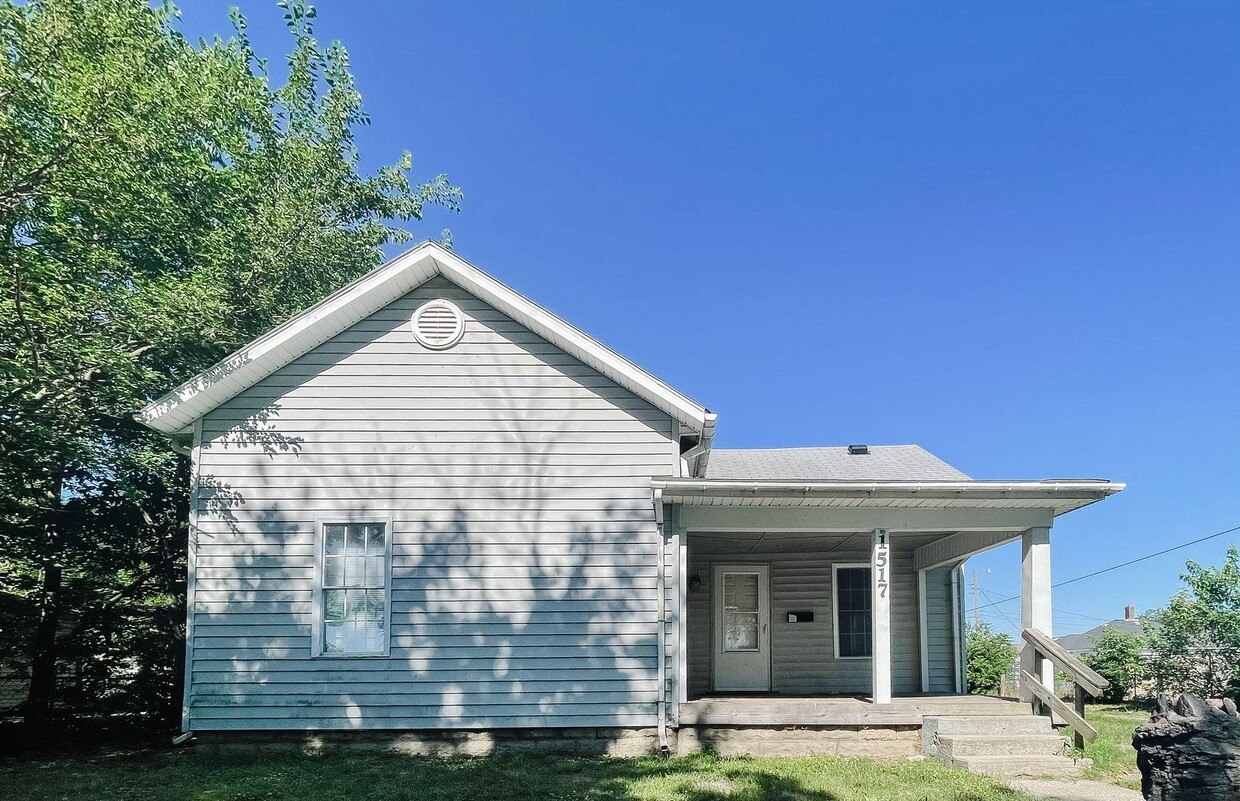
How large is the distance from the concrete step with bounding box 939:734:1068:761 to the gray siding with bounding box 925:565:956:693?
3.52 meters

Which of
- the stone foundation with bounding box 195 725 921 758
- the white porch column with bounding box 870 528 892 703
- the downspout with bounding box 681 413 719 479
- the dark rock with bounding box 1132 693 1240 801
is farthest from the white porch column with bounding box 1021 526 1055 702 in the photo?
the downspout with bounding box 681 413 719 479

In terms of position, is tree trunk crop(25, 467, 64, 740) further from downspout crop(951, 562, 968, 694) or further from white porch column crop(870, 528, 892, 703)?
downspout crop(951, 562, 968, 694)

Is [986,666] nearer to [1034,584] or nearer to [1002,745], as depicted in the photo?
[1034,584]

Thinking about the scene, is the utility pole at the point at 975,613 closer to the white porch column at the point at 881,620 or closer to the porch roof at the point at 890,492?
the white porch column at the point at 881,620

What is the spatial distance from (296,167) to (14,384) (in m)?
8.57

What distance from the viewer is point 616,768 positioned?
819cm

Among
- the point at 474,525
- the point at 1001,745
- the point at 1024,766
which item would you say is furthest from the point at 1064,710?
the point at 474,525

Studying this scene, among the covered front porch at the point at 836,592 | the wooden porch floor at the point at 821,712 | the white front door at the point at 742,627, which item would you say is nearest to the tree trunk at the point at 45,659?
the covered front porch at the point at 836,592

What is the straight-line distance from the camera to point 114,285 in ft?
40.8

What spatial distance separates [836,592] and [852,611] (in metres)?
0.35

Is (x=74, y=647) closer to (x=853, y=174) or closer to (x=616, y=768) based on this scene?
(x=616, y=768)

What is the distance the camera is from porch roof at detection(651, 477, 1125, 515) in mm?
8688

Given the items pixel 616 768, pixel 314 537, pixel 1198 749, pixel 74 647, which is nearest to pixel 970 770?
pixel 1198 749

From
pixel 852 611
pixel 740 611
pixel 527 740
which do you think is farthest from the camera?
pixel 740 611
